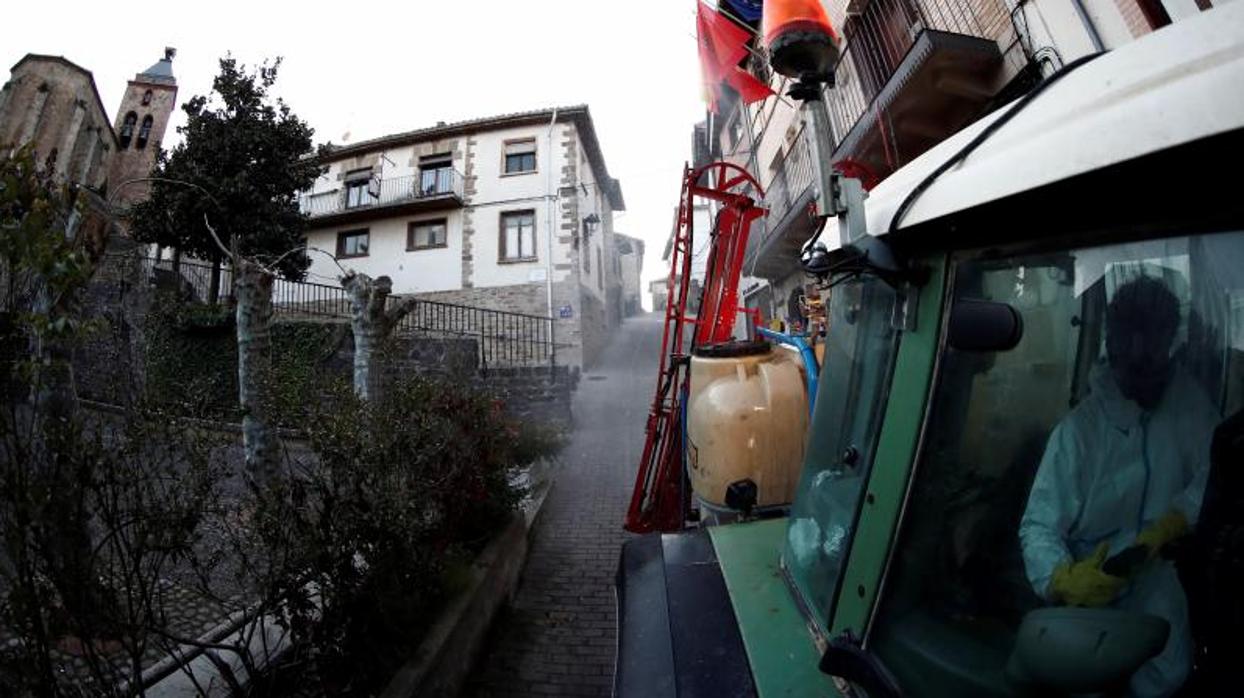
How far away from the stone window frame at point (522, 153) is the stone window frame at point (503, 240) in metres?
1.30

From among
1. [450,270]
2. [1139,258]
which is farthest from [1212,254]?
[450,270]

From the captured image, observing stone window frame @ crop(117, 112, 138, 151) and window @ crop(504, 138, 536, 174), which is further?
stone window frame @ crop(117, 112, 138, 151)

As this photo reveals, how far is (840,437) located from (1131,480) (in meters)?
0.71

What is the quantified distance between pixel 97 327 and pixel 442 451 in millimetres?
1789

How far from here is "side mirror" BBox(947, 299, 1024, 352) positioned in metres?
1.06

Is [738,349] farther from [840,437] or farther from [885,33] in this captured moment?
[885,33]

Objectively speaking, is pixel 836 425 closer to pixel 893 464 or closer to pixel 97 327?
pixel 893 464

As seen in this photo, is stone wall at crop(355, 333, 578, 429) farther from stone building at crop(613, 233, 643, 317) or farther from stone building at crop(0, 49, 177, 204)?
stone building at crop(613, 233, 643, 317)

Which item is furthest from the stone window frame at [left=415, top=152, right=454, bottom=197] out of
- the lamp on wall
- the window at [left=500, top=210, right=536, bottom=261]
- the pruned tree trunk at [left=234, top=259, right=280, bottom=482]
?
the pruned tree trunk at [left=234, top=259, right=280, bottom=482]

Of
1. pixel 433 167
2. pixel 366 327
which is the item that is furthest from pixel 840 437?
pixel 433 167

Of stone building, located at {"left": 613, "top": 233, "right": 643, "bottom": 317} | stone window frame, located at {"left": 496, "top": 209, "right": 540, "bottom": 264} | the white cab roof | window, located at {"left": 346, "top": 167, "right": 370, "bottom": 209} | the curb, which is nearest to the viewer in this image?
the white cab roof

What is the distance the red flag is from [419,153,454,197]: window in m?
11.2

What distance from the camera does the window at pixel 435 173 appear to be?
1602 cm

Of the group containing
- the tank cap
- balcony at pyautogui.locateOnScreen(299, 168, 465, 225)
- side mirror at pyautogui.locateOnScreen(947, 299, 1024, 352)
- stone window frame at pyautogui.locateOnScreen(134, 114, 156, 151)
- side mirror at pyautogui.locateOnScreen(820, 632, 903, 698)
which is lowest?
side mirror at pyautogui.locateOnScreen(820, 632, 903, 698)
